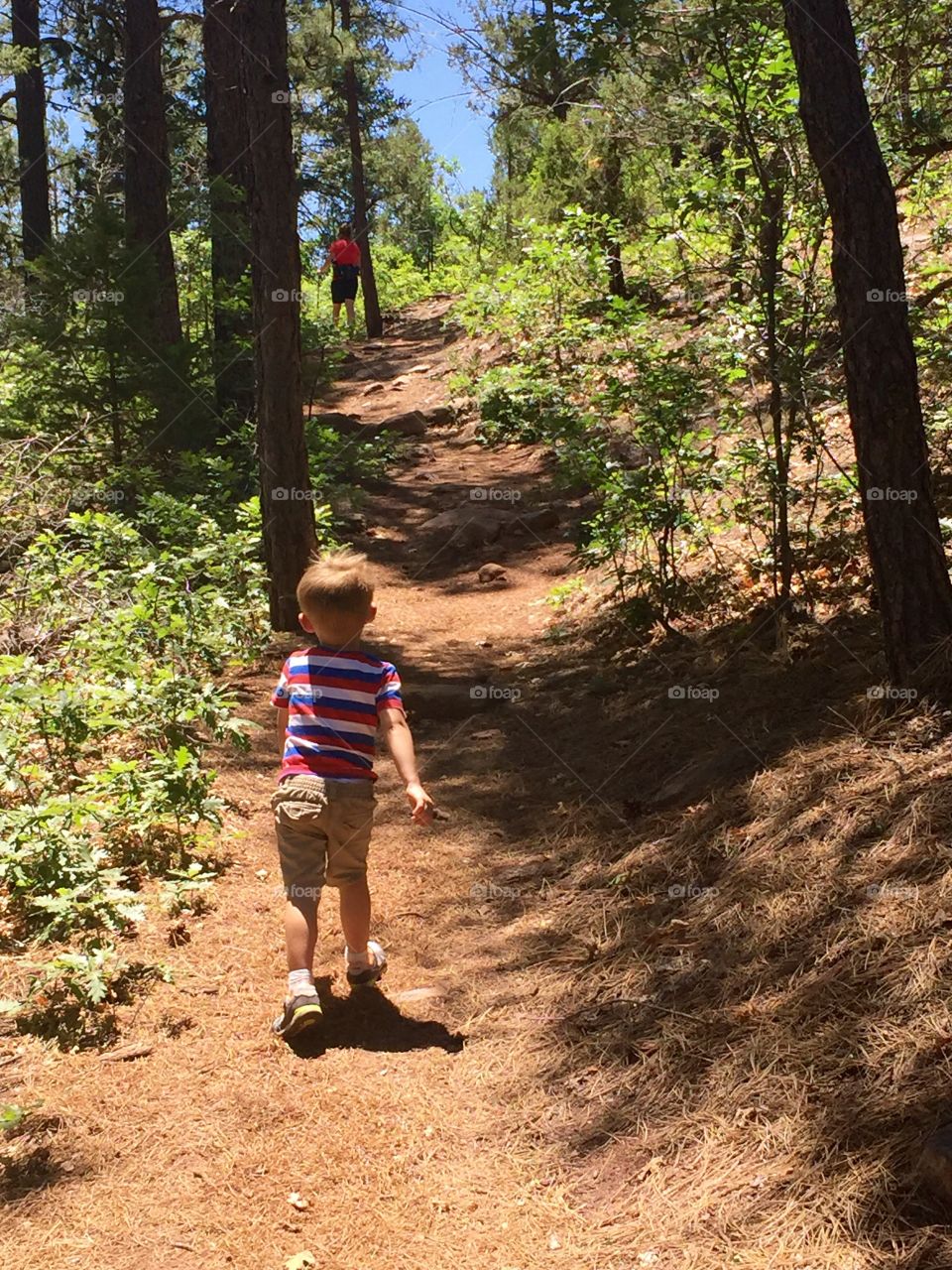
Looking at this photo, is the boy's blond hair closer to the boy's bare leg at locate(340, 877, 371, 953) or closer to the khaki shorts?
the khaki shorts

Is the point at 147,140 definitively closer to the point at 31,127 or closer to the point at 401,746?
the point at 31,127

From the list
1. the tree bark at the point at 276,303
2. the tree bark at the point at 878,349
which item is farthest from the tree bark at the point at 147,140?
the tree bark at the point at 878,349

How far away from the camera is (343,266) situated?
22109mm

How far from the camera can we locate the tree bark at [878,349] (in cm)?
432

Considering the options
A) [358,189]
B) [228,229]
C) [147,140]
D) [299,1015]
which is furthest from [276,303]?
[358,189]

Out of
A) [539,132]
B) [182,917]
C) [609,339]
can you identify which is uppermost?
[539,132]

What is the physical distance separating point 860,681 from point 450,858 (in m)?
2.14

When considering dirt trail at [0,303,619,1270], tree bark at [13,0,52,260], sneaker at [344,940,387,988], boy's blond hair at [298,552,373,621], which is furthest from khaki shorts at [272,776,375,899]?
tree bark at [13,0,52,260]

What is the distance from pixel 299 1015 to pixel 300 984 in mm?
108

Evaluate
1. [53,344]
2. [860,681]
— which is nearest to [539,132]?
[53,344]

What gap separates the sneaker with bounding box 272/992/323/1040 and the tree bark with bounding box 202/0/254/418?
29.7 feet

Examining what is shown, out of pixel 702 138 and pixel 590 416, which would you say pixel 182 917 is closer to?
pixel 590 416

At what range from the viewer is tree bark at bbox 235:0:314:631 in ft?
25.4

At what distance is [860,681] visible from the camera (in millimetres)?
5039
